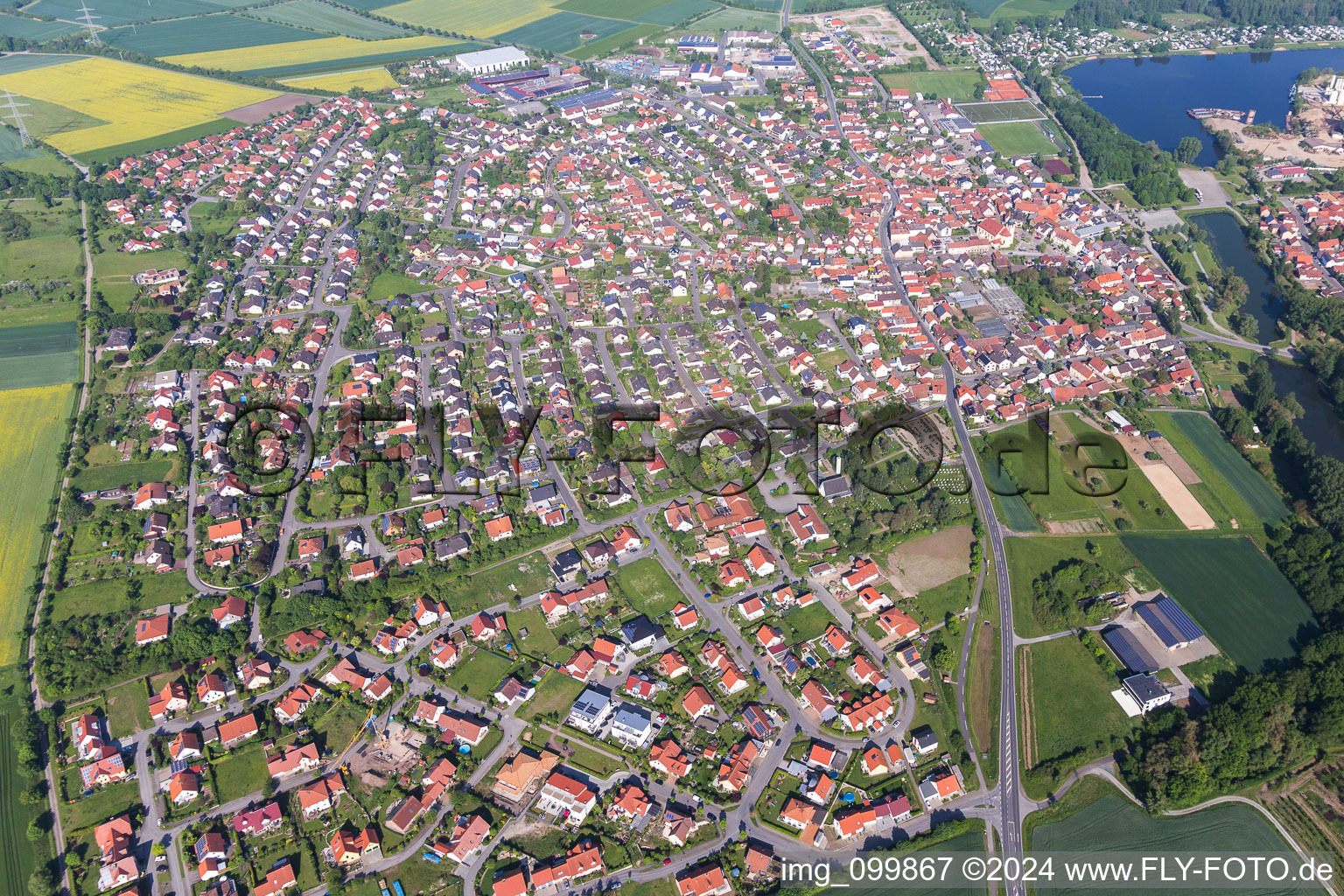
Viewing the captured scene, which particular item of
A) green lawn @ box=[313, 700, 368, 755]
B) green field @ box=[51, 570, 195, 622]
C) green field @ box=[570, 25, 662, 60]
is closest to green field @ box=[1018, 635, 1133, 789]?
green lawn @ box=[313, 700, 368, 755]

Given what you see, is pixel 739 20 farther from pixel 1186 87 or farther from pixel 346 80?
pixel 1186 87

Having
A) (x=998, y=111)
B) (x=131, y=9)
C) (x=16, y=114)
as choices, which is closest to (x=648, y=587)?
(x=998, y=111)

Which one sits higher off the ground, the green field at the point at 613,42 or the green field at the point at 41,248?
the green field at the point at 613,42

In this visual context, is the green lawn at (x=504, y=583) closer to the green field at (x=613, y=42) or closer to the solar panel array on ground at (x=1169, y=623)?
the solar panel array on ground at (x=1169, y=623)

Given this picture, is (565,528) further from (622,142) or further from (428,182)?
(622,142)

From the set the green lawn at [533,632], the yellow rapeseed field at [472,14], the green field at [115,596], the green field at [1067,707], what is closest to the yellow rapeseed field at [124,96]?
the yellow rapeseed field at [472,14]

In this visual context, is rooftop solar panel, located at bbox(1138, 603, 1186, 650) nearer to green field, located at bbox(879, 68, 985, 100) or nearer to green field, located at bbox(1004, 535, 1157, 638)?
green field, located at bbox(1004, 535, 1157, 638)
